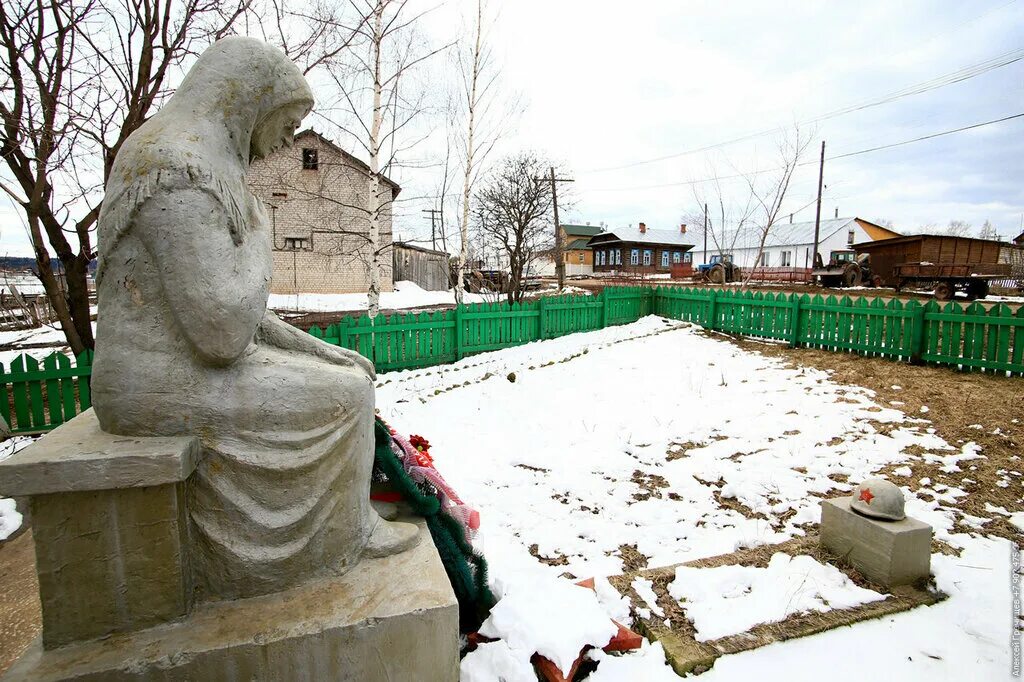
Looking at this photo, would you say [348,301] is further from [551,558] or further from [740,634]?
[740,634]

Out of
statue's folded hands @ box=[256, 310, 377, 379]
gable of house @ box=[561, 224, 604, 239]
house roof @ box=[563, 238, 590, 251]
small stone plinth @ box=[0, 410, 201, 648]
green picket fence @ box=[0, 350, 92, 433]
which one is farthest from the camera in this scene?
gable of house @ box=[561, 224, 604, 239]

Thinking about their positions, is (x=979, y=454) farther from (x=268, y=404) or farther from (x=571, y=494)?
(x=268, y=404)

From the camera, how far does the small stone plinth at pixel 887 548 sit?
290 centimetres

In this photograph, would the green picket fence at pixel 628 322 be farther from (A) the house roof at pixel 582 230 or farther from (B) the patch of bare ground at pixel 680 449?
(A) the house roof at pixel 582 230

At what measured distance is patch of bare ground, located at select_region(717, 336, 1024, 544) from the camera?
4.03 metres

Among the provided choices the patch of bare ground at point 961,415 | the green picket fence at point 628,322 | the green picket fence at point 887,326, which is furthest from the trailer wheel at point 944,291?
the patch of bare ground at point 961,415

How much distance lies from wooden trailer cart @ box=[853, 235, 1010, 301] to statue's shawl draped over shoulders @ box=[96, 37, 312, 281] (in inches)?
756

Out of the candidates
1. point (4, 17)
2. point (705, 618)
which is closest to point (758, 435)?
point (705, 618)

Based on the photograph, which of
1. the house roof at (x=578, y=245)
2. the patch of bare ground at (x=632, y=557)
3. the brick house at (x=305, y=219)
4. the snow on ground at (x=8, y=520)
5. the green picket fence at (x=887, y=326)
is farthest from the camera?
the house roof at (x=578, y=245)

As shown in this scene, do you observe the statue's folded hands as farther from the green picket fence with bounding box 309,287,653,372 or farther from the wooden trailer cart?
the wooden trailer cart

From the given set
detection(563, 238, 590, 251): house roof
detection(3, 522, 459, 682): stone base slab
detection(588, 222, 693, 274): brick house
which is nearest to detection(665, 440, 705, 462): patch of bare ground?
detection(3, 522, 459, 682): stone base slab

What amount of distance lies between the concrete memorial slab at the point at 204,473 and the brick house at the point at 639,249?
4712 centimetres

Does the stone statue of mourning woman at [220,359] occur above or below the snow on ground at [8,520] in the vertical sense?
above

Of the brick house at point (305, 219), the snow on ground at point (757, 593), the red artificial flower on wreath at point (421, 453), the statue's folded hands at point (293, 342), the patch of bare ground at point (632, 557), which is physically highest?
the brick house at point (305, 219)
